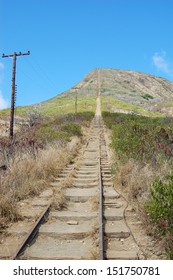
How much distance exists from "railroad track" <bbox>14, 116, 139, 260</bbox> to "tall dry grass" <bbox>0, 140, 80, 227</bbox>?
0.86m

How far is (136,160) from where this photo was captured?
1262cm

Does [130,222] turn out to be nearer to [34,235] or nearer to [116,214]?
[116,214]

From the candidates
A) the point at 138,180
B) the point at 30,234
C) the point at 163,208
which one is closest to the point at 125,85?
the point at 138,180

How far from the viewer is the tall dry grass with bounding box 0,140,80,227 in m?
8.43

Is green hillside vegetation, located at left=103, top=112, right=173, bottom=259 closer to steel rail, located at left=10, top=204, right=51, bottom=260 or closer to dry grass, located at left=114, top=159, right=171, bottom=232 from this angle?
dry grass, located at left=114, top=159, right=171, bottom=232

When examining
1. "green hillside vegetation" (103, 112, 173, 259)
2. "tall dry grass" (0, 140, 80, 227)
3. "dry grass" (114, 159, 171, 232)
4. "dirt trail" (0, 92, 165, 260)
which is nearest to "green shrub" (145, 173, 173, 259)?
"green hillside vegetation" (103, 112, 173, 259)

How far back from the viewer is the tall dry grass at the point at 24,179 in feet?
27.7

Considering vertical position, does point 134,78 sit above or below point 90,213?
above

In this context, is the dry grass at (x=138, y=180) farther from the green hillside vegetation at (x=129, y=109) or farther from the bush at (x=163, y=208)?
the green hillside vegetation at (x=129, y=109)

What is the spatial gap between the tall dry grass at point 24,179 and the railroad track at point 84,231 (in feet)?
2.82

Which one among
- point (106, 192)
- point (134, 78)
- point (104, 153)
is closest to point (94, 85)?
point (134, 78)
